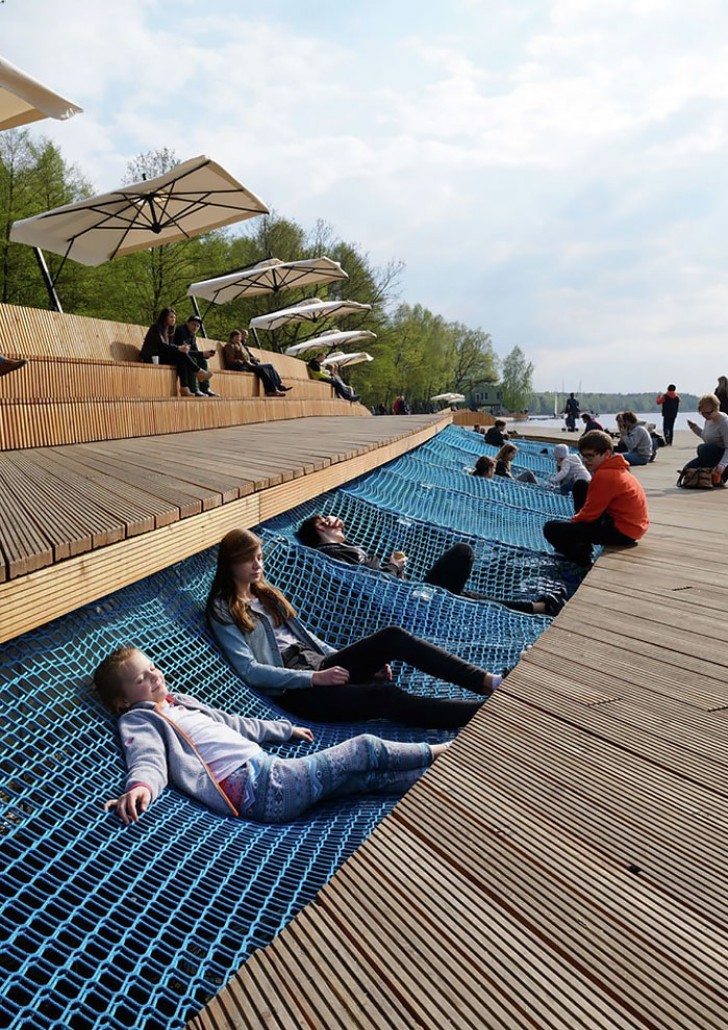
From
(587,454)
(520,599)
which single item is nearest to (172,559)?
(520,599)

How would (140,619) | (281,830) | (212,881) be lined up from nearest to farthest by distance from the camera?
(212,881) < (281,830) < (140,619)

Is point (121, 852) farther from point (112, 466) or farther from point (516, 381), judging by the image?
point (516, 381)

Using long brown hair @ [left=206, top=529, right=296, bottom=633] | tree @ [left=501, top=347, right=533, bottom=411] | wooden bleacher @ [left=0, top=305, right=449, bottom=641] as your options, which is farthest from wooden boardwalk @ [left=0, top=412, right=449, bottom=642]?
tree @ [left=501, top=347, right=533, bottom=411]

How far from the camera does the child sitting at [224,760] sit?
203cm

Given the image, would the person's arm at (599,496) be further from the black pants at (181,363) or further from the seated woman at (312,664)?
the black pants at (181,363)

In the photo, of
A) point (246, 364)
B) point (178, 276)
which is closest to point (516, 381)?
point (178, 276)

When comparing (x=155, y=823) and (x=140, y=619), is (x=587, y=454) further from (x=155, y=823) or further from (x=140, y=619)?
(x=155, y=823)

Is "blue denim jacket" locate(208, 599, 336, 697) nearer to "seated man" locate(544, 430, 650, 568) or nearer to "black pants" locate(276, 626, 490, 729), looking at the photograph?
"black pants" locate(276, 626, 490, 729)

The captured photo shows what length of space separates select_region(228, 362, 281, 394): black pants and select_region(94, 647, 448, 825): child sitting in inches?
387

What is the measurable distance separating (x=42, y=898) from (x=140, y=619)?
126cm

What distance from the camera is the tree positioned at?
7806 centimetres

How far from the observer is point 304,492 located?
436 centimetres

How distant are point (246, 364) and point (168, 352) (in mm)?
3225

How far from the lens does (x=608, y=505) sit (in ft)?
15.5
